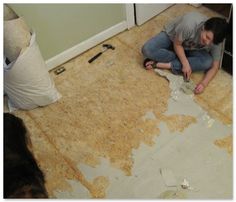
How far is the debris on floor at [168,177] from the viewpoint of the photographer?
1.64 m

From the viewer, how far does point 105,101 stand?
78.3 inches

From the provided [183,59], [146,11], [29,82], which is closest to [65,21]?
[29,82]

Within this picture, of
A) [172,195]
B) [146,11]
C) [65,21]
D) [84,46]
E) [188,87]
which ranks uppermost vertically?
[65,21]

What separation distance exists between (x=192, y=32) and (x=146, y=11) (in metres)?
0.58

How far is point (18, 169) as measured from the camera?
4.36ft

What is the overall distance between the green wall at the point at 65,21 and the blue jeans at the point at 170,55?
0.34 meters

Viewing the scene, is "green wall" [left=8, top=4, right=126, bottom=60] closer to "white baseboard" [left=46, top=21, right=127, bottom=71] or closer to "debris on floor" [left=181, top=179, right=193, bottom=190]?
"white baseboard" [left=46, top=21, right=127, bottom=71]

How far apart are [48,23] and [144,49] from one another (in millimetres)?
610

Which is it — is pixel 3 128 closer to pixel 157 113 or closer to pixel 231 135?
pixel 157 113

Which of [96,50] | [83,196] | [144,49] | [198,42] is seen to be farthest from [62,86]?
[198,42]

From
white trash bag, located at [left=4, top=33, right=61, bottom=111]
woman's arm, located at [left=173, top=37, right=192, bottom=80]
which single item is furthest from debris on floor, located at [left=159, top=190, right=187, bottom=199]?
white trash bag, located at [left=4, top=33, right=61, bottom=111]

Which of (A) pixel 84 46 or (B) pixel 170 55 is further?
(A) pixel 84 46

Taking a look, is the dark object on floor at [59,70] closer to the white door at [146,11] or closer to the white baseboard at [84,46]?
the white baseboard at [84,46]

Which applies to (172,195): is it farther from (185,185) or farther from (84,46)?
(84,46)
